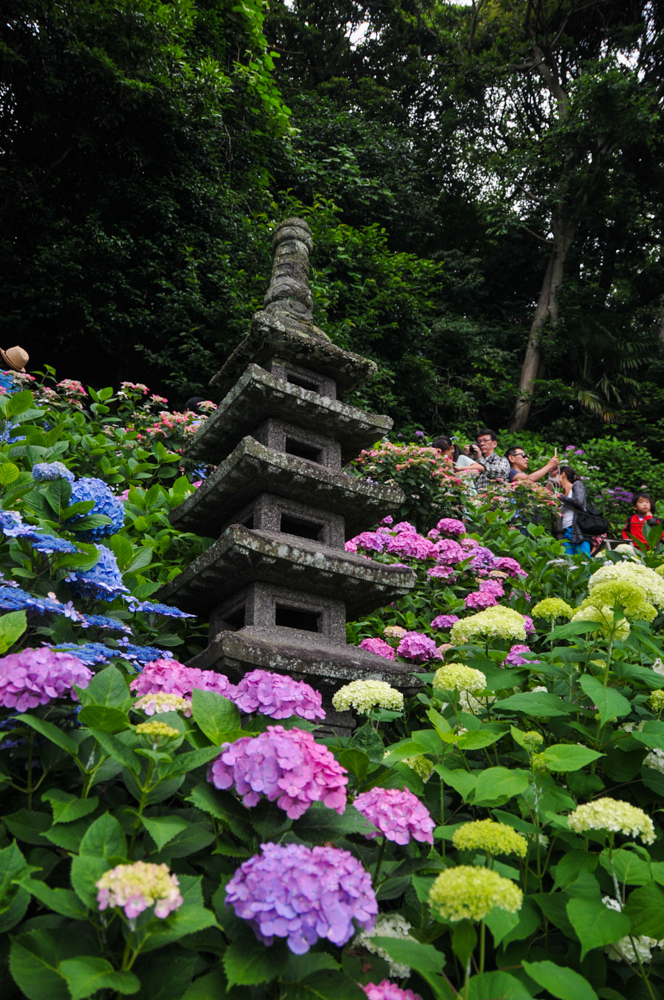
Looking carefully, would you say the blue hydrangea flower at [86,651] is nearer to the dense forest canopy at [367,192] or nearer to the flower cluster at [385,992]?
the flower cluster at [385,992]

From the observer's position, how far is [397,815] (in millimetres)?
1375

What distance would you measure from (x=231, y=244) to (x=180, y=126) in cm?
228

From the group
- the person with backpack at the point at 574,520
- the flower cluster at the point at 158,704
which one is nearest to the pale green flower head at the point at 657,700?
the flower cluster at the point at 158,704

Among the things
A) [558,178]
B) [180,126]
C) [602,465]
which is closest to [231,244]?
[180,126]

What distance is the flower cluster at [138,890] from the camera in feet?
3.08

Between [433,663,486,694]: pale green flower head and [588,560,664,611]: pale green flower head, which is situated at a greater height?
[588,560,664,611]: pale green flower head

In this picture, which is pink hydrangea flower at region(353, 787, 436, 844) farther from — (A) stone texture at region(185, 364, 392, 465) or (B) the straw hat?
(B) the straw hat

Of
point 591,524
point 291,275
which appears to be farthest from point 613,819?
point 591,524

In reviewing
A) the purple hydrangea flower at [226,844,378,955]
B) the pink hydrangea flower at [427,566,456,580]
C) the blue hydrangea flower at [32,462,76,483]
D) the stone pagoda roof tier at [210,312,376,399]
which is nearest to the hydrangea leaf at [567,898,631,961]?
the purple hydrangea flower at [226,844,378,955]

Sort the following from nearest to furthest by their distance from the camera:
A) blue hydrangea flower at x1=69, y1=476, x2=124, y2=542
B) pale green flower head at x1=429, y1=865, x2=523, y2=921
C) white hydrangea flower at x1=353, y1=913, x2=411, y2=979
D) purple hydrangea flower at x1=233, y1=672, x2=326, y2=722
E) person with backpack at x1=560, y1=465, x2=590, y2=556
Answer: pale green flower head at x1=429, y1=865, x2=523, y2=921 < white hydrangea flower at x1=353, y1=913, x2=411, y2=979 < purple hydrangea flower at x1=233, y1=672, x2=326, y2=722 < blue hydrangea flower at x1=69, y1=476, x2=124, y2=542 < person with backpack at x1=560, y1=465, x2=590, y2=556

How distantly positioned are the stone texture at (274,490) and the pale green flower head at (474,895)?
83.7 inches

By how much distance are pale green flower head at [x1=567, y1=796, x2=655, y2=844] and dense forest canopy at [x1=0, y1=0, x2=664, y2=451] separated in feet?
35.1

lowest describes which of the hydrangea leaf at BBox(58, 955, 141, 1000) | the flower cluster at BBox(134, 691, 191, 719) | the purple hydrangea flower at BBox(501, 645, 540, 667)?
the purple hydrangea flower at BBox(501, 645, 540, 667)

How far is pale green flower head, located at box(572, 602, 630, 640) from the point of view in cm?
190
